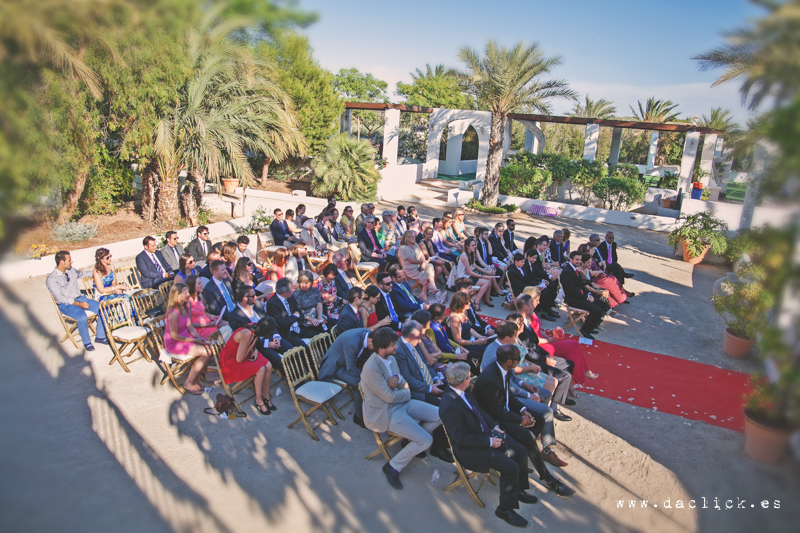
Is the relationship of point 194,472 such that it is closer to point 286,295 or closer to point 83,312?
point 286,295

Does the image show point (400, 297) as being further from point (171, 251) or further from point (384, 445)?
point (171, 251)

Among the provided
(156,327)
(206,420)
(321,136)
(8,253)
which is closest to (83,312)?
(156,327)

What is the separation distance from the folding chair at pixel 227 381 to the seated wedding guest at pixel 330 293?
1616mm

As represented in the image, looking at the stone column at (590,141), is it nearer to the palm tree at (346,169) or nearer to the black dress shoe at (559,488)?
the palm tree at (346,169)

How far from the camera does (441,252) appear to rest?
11.2 metres

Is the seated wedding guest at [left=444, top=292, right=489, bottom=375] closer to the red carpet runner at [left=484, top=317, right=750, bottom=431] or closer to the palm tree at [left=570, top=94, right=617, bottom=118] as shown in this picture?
the red carpet runner at [left=484, top=317, right=750, bottom=431]

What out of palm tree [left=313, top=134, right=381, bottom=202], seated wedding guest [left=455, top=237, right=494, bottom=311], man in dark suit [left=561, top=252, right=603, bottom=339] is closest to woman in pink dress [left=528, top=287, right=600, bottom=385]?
man in dark suit [left=561, top=252, right=603, bottom=339]

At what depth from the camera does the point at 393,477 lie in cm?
458

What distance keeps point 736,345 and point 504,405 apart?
17.3 feet

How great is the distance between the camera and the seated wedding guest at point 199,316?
6250 millimetres

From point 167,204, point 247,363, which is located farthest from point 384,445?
point 167,204

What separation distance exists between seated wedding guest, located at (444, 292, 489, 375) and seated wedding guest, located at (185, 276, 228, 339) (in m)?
2.89

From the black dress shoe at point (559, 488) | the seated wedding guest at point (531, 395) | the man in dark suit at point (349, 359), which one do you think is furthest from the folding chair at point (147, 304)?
the black dress shoe at point (559, 488)

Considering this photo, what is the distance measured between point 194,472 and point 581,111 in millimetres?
39270
